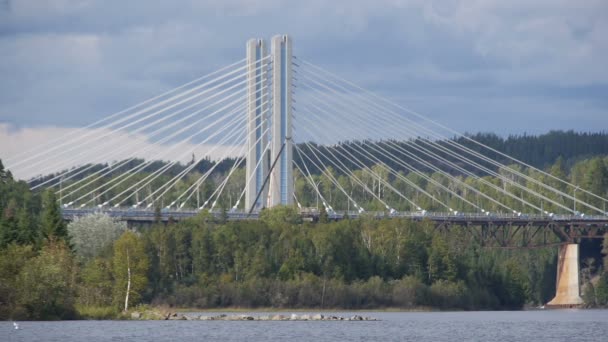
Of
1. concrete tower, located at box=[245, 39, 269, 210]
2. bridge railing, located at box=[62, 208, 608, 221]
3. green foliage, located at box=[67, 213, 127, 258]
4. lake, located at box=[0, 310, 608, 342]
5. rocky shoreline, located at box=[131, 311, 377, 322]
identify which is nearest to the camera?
lake, located at box=[0, 310, 608, 342]

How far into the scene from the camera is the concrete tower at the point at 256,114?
10250 centimetres

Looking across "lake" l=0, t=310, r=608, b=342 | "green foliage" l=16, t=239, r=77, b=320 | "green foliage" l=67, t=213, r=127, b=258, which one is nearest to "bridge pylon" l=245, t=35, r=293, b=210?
"green foliage" l=67, t=213, r=127, b=258

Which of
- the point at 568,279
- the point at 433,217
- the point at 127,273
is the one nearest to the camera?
the point at 127,273

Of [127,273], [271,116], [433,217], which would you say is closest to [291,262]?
[271,116]

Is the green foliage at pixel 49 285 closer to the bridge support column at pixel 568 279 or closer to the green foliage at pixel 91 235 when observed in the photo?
the green foliage at pixel 91 235

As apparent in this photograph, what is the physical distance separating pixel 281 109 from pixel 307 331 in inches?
1587

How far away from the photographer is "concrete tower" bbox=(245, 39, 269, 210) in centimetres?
10250

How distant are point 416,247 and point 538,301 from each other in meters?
29.7

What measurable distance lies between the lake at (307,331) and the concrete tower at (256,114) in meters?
27.3

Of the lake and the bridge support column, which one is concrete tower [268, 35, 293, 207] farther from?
the bridge support column

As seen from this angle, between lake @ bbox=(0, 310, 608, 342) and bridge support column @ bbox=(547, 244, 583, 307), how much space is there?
4572cm

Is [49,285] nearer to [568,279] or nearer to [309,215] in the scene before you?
[309,215]

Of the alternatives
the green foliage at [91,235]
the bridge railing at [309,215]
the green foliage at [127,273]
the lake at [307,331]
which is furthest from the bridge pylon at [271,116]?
the lake at [307,331]

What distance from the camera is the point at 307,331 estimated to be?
66062 millimetres
